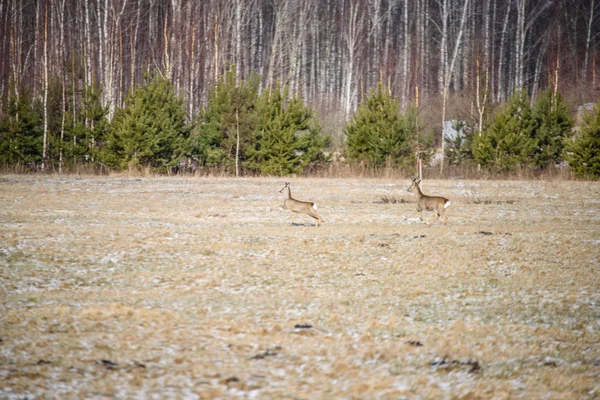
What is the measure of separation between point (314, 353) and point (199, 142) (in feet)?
89.1

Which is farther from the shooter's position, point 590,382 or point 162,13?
point 162,13

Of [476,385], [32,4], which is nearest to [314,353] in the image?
[476,385]

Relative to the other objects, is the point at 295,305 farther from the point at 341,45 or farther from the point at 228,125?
the point at 341,45

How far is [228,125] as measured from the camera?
32.5 m

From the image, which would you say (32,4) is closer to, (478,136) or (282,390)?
(478,136)

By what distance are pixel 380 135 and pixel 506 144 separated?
6.00 m

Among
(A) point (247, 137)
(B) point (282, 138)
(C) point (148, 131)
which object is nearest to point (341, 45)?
(A) point (247, 137)

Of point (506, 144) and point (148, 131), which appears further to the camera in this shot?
point (506, 144)

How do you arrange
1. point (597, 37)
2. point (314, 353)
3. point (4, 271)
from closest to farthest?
point (314, 353), point (4, 271), point (597, 37)

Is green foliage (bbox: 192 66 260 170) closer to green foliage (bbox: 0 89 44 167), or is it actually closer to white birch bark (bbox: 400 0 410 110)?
green foliage (bbox: 0 89 44 167)

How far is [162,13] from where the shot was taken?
2653 inches

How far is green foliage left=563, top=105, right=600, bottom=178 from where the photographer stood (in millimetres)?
30719

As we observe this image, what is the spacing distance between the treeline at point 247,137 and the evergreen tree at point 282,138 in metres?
0.05

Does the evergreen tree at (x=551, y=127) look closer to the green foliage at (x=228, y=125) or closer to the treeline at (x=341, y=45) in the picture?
the green foliage at (x=228, y=125)
